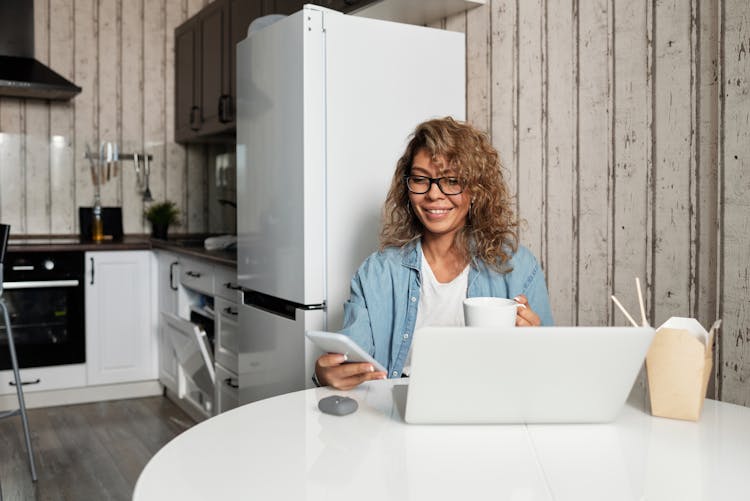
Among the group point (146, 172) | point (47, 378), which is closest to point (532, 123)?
point (47, 378)

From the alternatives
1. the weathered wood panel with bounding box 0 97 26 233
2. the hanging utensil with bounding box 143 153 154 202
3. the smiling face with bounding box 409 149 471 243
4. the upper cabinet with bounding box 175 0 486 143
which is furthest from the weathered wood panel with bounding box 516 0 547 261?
the weathered wood panel with bounding box 0 97 26 233

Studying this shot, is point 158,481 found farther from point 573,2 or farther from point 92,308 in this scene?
point 92,308

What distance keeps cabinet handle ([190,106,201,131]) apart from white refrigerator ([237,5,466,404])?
5.82 ft

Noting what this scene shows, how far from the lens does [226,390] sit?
3.06 meters

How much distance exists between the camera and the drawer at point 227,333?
302 centimetres

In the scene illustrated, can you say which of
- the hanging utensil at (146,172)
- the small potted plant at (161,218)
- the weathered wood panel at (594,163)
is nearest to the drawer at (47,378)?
the small potted plant at (161,218)

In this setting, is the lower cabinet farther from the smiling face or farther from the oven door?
the smiling face

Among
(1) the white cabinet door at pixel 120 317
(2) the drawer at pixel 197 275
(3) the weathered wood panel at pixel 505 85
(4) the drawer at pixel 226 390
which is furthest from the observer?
(1) the white cabinet door at pixel 120 317

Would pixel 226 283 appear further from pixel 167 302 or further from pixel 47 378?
pixel 47 378

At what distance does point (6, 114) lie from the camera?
13.6 feet

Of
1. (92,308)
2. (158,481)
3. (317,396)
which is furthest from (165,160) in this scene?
(158,481)

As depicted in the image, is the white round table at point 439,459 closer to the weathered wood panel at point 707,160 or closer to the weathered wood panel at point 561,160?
the weathered wood panel at point 707,160

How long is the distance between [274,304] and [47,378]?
2006 millimetres

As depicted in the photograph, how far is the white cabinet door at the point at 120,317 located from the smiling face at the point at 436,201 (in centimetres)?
267
